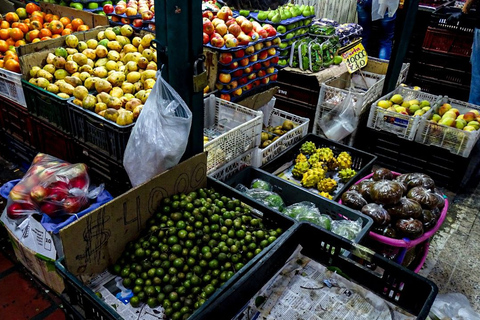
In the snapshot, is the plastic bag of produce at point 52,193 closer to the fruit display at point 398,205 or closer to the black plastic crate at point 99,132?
the black plastic crate at point 99,132

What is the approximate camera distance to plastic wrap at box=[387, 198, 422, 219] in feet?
9.41

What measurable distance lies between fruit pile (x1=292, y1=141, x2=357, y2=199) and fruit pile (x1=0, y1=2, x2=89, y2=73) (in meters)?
2.91

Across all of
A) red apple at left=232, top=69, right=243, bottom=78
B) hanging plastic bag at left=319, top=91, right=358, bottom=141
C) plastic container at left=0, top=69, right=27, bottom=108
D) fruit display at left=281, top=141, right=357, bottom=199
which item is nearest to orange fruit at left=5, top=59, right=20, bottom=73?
plastic container at left=0, top=69, right=27, bottom=108

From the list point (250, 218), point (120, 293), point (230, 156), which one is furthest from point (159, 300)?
point (230, 156)

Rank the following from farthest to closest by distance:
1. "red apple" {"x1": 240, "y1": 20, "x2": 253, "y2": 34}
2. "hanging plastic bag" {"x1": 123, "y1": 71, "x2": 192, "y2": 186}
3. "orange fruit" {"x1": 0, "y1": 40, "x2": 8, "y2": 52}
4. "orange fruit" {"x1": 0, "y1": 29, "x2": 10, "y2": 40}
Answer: "orange fruit" {"x1": 0, "y1": 29, "x2": 10, "y2": 40}
"orange fruit" {"x1": 0, "y1": 40, "x2": 8, "y2": 52}
"red apple" {"x1": 240, "y1": 20, "x2": 253, "y2": 34}
"hanging plastic bag" {"x1": 123, "y1": 71, "x2": 192, "y2": 186}

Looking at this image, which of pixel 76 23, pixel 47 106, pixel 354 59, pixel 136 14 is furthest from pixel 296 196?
pixel 76 23

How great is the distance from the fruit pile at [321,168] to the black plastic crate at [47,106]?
206 cm

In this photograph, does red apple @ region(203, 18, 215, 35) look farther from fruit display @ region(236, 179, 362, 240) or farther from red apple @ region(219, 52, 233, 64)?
fruit display @ region(236, 179, 362, 240)

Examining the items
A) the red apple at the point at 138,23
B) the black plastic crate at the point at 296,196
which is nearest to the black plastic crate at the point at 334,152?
the black plastic crate at the point at 296,196

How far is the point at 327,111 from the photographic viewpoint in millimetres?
4656

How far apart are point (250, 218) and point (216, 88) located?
5.54ft

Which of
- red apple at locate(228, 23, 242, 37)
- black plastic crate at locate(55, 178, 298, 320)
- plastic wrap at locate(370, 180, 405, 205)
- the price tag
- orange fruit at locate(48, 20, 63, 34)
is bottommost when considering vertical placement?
plastic wrap at locate(370, 180, 405, 205)

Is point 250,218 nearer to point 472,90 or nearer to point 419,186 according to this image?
point 419,186

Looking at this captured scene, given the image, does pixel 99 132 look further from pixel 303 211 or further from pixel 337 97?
pixel 337 97
